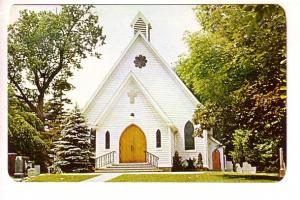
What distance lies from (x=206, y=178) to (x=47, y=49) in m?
0.74

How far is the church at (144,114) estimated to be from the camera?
2.19m

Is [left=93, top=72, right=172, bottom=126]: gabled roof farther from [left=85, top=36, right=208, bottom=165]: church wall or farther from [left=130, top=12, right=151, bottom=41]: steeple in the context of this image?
[left=130, top=12, right=151, bottom=41]: steeple

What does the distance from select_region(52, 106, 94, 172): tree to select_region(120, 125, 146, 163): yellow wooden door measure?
0.40 ft

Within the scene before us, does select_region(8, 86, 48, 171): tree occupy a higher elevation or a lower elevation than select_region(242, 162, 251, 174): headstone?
higher

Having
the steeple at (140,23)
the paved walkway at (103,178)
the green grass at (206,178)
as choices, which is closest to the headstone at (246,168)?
the green grass at (206,178)

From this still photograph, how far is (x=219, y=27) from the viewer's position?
2180 millimetres

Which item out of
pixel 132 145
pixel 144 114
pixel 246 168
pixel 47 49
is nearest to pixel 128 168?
pixel 132 145

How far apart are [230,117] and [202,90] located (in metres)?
0.14

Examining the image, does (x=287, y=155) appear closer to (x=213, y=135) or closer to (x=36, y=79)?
(x=213, y=135)

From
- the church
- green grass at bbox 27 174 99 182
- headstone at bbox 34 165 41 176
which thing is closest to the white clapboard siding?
the church

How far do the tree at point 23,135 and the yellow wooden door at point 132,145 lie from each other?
0.28m

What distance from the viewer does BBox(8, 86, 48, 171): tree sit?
2199mm

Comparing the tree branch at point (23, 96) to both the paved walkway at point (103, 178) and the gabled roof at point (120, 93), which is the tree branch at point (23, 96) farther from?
the paved walkway at point (103, 178)
